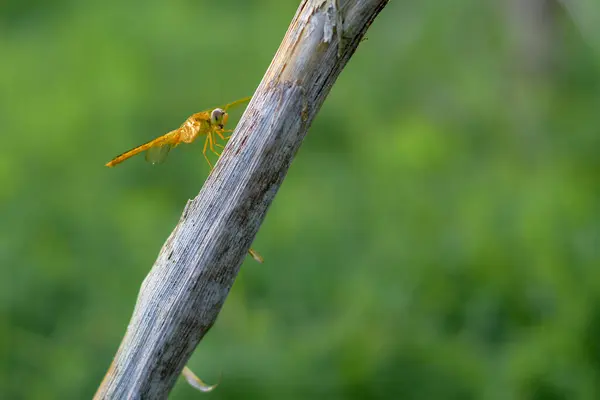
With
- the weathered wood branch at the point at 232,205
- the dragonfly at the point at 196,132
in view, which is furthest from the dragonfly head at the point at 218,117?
the weathered wood branch at the point at 232,205

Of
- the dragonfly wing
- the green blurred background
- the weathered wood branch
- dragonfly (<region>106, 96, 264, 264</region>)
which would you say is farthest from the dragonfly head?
the green blurred background

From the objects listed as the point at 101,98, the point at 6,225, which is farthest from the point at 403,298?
the point at 101,98

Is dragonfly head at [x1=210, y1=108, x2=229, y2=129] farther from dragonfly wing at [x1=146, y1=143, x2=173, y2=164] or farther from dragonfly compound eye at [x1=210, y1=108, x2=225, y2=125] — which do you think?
dragonfly wing at [x1=146, y1=143, x2=173, y2=164]

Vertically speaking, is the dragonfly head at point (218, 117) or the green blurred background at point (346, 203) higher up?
the green blurred background at point (346, 203)

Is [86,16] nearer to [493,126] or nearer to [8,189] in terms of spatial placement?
[8,189]

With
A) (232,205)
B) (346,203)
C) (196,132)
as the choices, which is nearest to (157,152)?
(196,132)

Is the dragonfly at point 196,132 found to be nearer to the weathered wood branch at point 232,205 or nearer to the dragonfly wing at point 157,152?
the dragonfly wing at point 157,152

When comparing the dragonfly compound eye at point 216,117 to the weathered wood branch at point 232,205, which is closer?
the weathered wood branch at point 232,205
